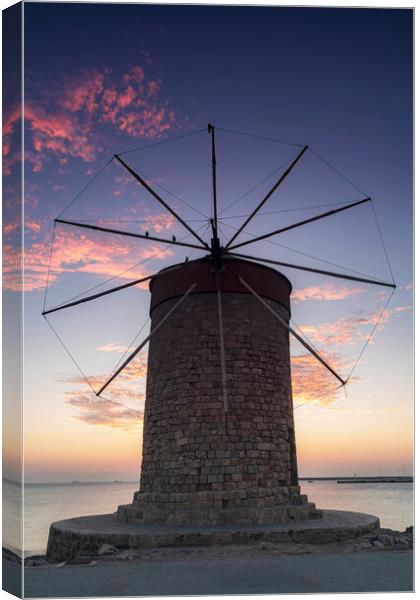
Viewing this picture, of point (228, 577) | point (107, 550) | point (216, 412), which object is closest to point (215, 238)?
point (216, 412)

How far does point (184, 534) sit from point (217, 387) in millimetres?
3437

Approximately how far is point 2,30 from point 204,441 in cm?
878

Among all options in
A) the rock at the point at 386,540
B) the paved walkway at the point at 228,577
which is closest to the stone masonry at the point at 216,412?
the rock at the point at 386,540

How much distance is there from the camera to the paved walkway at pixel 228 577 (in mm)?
7609

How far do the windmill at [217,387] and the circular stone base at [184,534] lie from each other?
0.69 metres

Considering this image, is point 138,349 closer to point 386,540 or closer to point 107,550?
point 107,550

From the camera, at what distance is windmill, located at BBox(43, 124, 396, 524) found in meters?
13.1

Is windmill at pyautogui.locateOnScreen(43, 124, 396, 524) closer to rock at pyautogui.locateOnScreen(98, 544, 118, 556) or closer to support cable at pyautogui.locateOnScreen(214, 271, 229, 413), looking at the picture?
support cable at pyautogui.locateOnScreen(214, 271, 229, 413)

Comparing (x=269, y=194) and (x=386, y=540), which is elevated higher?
(x=269, y=194)

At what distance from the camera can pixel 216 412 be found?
13.5m

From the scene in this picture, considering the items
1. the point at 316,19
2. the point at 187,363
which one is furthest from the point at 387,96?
the point at 187,363

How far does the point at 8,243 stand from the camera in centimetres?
758

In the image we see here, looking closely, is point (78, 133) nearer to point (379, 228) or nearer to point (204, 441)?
point (379, 228)

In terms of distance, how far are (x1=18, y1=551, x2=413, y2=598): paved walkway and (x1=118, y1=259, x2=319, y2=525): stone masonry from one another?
3.46m
